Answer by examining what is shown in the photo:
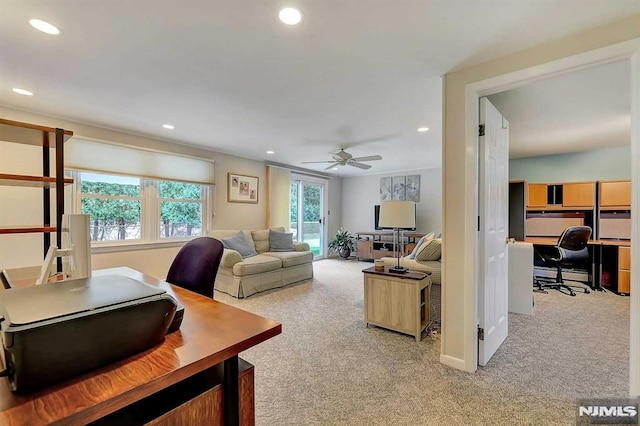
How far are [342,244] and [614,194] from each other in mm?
5067

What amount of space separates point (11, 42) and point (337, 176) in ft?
21.7

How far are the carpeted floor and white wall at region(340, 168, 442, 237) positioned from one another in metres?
3.59

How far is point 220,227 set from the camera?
501cm

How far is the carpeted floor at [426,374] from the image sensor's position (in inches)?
66.4

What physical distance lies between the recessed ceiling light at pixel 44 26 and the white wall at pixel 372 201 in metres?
6.44

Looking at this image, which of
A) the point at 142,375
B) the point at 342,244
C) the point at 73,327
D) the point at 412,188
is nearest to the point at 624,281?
the point at 412,188

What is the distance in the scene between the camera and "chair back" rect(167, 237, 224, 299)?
5.80ft

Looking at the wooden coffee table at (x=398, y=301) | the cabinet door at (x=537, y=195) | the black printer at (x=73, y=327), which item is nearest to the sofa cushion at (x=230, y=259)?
the wooden coffee table at (x=398, y=301)

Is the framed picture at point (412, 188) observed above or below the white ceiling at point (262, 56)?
below

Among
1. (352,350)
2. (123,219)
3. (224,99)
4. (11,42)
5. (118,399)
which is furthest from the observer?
(123,219)

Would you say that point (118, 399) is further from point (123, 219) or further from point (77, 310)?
point (123, 219)

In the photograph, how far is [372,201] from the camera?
7.63 metres

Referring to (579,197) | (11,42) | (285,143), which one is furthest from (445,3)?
(579,197)

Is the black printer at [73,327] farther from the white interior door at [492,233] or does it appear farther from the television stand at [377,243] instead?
the television stand at [377,243]
